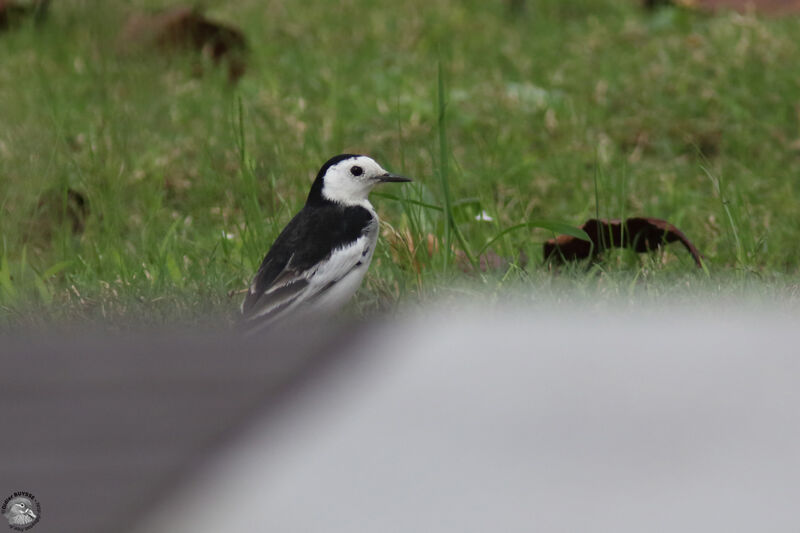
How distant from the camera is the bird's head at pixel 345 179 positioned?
2.62 metres

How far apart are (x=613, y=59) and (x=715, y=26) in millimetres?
795

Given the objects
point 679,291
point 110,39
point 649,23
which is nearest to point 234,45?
point 649,23

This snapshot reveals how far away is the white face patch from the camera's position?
2617 millimetres

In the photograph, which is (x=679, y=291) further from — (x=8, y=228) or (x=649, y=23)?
(x=649, y=23)

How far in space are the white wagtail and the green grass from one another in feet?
0.51

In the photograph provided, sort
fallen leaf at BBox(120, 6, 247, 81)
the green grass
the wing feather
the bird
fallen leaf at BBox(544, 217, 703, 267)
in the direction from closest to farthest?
the bird
the wing feather
the green grass
fallen leaf at BBox(544, 217, 703, 267)
fallen leaf at BBox(120, 6, 247, 81)

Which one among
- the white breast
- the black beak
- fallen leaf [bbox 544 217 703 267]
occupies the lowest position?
fallen leaf [bbox 544 217 703 267]

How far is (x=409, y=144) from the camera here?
15.7 feet

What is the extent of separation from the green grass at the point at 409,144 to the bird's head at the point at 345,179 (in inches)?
4.2

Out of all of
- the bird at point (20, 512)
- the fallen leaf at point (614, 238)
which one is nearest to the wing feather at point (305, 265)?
the fallen leaf at point (614, 238)

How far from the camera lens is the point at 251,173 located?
280 centimetres

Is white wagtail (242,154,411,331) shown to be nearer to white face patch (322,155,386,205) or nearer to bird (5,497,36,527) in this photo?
white face patch (322,155,386,205)

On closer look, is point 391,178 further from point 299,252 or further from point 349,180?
point 299,252

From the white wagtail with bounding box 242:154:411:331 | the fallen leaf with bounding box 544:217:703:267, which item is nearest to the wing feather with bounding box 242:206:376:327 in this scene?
the white wagtail with bounding box 242:154:411:331
